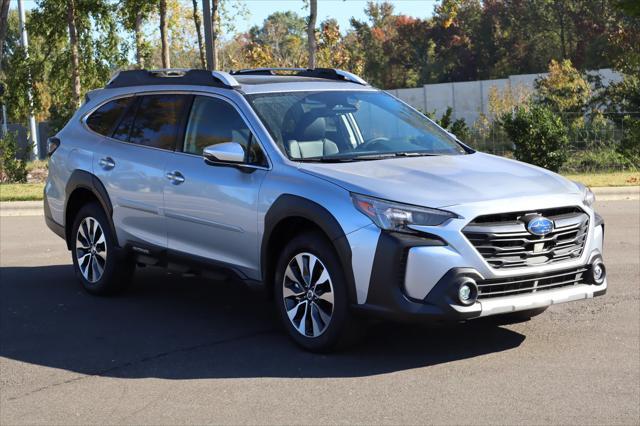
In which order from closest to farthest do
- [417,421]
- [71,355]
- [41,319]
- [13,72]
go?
[417,421]
[71,355]
[41,319]
[13,72]

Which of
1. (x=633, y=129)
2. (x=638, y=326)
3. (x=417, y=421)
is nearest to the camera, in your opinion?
(x=417, y=421)

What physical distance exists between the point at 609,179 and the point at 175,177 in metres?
13.6

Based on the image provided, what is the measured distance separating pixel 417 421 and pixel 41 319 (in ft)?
12.6

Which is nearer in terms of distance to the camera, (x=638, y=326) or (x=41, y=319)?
(x=638, y=326)

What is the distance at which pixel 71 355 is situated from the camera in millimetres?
6840

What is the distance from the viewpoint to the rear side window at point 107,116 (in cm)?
873

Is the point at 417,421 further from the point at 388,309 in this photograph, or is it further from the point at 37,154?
the point at 37,154

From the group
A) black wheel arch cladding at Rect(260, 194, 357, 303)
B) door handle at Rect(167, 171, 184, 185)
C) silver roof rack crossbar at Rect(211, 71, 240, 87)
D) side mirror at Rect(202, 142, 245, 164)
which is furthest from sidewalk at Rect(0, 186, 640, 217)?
black wheel arch cladding at Rect(260, 194, 357, 303)

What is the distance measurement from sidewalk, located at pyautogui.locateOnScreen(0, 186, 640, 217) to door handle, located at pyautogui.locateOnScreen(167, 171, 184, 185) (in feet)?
30.5

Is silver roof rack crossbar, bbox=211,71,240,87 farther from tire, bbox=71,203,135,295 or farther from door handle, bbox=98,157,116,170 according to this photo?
tire, bbox=71,203,135,295

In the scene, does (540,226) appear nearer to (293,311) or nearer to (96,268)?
(293,311)

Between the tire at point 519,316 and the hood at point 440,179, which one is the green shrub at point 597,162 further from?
the hood at point 440,179

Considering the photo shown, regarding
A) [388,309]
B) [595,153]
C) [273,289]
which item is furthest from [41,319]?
[595,153]

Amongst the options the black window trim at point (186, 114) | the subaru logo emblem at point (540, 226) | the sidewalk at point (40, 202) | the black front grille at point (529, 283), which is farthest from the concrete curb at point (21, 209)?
the subaru logo emblem at point (540, 226)
